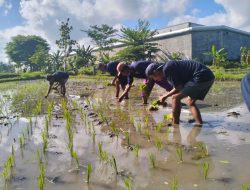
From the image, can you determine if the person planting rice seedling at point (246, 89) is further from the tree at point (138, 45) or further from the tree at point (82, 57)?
the tree at point (82, 57)

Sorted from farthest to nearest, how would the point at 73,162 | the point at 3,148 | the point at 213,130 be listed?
the point at 213,130 < the point at 3,148 < the point at 73,162

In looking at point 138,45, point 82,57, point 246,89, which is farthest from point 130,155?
point 82,57

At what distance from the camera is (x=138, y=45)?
28.5m

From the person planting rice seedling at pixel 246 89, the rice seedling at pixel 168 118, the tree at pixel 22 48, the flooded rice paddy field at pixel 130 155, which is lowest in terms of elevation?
the flooded rice paddy field at pixel 130 155

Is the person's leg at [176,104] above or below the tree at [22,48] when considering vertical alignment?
below

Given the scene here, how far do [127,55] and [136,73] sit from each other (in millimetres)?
20998

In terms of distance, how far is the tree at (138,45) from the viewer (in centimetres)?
2780

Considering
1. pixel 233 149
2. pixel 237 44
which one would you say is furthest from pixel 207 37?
pixel 233 149

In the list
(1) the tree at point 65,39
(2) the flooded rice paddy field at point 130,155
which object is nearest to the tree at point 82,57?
(1) the tree at point 65,39

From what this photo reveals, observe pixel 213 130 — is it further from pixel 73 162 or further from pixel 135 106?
pixel 135 106

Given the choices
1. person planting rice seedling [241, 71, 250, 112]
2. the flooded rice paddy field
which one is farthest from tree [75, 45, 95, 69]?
person planting rice seedling [241, 71, 250, 112]

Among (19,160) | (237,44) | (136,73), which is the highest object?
(237,44)

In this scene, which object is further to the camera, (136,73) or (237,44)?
(237,44)

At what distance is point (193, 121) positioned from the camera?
5.18 metres
